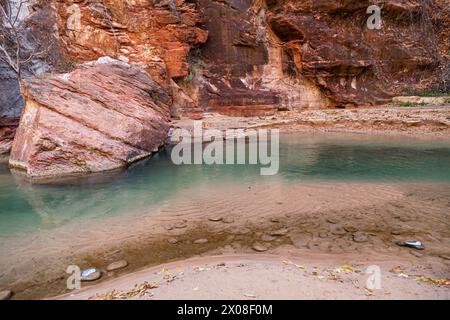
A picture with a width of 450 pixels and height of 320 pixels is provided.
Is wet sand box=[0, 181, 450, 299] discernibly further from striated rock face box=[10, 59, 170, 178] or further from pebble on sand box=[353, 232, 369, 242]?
striated rock face box=[10, 59, 170, 178]

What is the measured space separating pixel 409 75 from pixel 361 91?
3152 millimetres

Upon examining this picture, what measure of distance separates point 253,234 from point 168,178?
13.6 ft

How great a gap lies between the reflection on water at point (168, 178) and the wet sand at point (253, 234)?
69 cm

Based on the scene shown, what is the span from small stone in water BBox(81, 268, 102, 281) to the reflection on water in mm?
2046

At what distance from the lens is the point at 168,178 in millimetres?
7984

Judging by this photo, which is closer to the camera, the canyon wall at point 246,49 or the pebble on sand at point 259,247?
the pebble on sand at point 259,247

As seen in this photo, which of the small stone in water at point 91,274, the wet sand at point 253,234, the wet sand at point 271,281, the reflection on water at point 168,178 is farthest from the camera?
the reflection on water at point 168,178

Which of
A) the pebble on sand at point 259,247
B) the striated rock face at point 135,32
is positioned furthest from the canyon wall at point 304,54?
the pebble on sand at point 259,247

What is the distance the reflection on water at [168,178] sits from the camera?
19.0ft

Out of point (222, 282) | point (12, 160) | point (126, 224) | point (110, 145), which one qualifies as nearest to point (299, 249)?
point (222, 282)

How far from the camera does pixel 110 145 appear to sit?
9.35 m

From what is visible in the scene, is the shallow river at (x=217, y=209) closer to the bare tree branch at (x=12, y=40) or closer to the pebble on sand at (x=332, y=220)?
the pebble on sand at (x=332, y=220)

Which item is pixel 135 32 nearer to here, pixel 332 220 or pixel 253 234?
pixel 253 234
